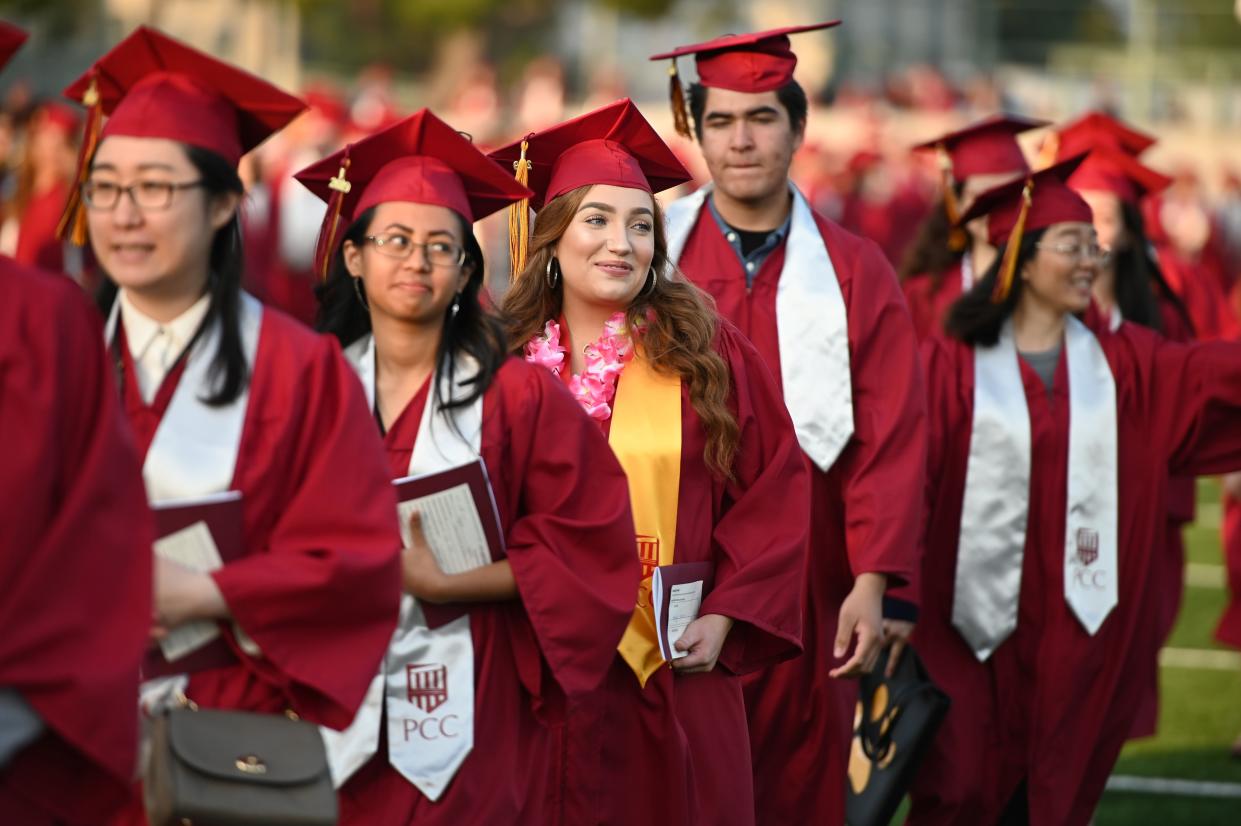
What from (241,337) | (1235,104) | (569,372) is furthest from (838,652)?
(1235,104)

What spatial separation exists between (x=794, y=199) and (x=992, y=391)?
871 mm

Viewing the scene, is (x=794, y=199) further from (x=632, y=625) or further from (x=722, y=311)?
(x=632, y=625)

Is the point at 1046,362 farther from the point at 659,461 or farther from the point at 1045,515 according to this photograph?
the point at 659,461

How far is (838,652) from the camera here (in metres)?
6.20

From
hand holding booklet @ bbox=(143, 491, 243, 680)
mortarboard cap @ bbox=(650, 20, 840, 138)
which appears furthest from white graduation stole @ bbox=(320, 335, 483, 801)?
mortarboard cap @ bbox=(650, 20, 840, 138)

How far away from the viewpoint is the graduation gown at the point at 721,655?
524 centimetres

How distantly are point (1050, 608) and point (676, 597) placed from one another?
1.94 meters

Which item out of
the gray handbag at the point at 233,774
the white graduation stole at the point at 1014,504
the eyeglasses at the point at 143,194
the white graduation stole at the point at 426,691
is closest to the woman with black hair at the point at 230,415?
the eyeglasses at the point at 143,194

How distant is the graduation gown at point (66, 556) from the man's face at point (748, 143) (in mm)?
3007

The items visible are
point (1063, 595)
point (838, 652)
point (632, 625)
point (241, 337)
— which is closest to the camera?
point (241, 337)

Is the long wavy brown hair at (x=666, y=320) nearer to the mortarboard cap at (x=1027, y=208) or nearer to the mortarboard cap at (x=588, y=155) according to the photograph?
the mortarboard cap at (x=588, y=155)

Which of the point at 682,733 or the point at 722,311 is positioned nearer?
the point at 682,733

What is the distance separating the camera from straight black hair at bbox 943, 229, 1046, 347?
22.4ft

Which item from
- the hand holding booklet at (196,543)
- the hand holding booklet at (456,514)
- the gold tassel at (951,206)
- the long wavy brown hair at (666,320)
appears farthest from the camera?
the gold tassel at (951,206)
